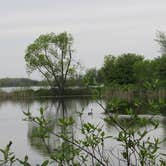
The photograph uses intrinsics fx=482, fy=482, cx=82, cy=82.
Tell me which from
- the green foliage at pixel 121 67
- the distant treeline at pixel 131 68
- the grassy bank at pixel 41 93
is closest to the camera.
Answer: the distant treeline at pixel 131 68

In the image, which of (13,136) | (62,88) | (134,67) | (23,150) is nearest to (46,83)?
(62,88)

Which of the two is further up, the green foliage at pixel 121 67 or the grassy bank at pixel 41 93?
the green foliage at pixel 121 67

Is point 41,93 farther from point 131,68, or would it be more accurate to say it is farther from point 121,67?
point 131,68

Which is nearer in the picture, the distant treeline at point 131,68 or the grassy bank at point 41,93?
the distant treeline at point 131,68

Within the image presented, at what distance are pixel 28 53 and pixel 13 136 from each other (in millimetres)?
49179

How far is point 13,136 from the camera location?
907 inches

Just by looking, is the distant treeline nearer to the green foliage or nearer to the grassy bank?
the green foliage

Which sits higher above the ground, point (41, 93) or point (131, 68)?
point (131, 68)

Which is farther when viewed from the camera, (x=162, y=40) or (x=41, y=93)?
(x=41, y=93)

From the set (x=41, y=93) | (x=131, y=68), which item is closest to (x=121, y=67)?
(x=131, y=68)

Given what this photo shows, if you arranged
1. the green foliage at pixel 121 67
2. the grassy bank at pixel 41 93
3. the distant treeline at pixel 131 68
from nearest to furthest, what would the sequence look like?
the distant treeline at pixel 131 68 → the green foliage at pixel 121 67 → the grassy bank at pixel 41 93

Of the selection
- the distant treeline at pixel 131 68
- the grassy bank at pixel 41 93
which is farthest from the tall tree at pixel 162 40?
the grassy bank at pixel 41 93

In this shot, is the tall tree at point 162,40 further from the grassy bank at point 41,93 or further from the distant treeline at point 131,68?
the grassy bank at point 41,93

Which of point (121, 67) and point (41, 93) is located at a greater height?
point (121, 67)
